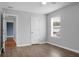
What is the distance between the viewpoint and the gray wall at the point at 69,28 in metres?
2.64

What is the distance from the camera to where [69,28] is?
295cm

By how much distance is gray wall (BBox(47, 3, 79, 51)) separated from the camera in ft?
8.67

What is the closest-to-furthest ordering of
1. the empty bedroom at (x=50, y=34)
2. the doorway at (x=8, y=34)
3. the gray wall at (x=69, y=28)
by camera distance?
the doorway at (x=8, y=34) < the empty bedroom at (x=50, y=34) < the gray wall at (x=69, y=28)

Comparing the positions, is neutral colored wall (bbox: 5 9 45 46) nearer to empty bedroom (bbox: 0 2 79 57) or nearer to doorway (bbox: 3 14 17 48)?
empty bedroom (bbox: 0 2 79 57)

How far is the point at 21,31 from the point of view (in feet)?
13.2

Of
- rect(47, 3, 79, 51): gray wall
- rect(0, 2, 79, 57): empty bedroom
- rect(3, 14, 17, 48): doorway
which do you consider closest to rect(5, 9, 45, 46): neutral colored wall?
rect(0, 2, 79, 57): empty bedroom

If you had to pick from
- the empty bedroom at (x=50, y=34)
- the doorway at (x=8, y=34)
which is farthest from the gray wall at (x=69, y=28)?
the doorway at (x=8, y=34)

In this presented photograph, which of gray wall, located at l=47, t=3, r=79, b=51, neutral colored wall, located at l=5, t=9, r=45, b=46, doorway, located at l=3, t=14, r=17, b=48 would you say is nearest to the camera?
doorway, located at l=3, t=14, r=17, b=48

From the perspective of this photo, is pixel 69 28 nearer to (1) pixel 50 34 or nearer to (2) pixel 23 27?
(1) pixel 50 34

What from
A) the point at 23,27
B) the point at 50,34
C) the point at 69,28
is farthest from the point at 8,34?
the point at 23,27

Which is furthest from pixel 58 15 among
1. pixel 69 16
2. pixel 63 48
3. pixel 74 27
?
pixel 63 48

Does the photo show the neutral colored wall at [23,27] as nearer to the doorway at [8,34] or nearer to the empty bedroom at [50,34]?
the empty bedroom at [50,34]

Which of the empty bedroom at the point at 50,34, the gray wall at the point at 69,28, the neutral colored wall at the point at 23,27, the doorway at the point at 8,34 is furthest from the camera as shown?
the neutral colored wall at the point at 23,27

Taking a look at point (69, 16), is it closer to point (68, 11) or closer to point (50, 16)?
point (68, 11)
